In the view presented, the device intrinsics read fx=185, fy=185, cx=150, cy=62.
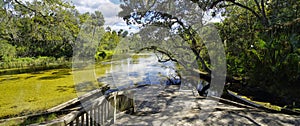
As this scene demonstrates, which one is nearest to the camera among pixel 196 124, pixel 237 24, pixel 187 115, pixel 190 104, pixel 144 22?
pixel 196 124

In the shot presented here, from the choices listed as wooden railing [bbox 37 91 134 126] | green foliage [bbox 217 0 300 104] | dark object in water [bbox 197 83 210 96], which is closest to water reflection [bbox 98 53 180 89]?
dark object in water [bbox 197 83 210 96]

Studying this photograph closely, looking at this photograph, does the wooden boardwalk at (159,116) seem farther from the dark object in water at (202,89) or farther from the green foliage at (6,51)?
the green foliage at (6,51)

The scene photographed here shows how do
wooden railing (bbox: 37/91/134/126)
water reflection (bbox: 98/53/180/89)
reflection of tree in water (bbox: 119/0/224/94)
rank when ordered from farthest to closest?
water reflection (bbox: 98/53/180/89)
reflection of tree in water (bbox: 119/0/224/94)
wooden railing (bbox: 37/91/134/126)

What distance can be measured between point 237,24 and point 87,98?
5052 millimetres

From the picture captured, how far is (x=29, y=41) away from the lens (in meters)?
18.8

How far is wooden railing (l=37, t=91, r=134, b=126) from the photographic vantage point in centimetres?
225

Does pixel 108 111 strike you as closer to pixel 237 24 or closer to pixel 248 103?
pixel 248 103

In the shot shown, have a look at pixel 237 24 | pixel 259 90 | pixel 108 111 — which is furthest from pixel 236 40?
pixel 108 111

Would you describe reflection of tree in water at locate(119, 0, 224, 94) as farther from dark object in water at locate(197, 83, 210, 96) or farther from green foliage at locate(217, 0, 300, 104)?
green foliage at locate(217, 0, 300, 104)

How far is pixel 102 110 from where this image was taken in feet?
9.02

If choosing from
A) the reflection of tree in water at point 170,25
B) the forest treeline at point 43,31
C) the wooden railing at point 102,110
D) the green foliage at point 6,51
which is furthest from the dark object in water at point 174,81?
the green foliage at point 6,51

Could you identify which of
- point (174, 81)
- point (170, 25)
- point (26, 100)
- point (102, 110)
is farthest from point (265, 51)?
point (26, 100)

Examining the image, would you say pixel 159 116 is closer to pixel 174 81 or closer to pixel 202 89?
pixel 202 89

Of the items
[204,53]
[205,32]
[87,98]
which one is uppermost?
[205,32]
